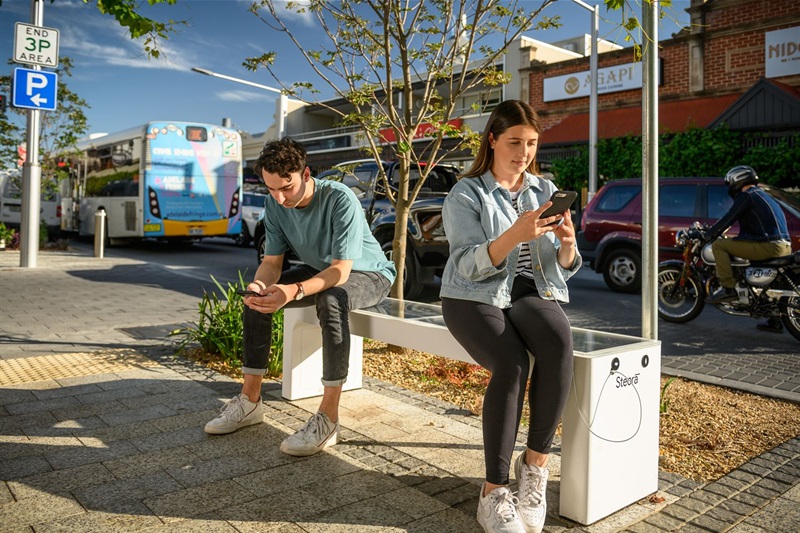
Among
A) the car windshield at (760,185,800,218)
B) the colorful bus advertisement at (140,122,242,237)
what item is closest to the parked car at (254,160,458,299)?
the car windshield at (760,185,800,218)

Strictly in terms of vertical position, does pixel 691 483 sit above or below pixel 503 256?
below

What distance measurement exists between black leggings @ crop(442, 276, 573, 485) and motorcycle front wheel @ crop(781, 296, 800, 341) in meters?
5.09

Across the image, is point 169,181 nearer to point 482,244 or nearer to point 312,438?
point 312,438

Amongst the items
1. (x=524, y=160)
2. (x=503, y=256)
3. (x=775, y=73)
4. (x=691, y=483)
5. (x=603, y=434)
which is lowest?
(x=691, y=483)

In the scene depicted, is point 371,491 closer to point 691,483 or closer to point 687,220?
point 691,483

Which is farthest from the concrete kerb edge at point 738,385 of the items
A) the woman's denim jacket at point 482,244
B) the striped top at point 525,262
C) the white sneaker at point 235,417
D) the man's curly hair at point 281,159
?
the man's curly hair at point 281,159

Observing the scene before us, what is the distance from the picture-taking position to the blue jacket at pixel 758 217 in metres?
6.84

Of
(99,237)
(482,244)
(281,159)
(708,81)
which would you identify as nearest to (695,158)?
(708,81)

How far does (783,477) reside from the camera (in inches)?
122

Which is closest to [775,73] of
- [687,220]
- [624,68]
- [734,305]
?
[624,68]

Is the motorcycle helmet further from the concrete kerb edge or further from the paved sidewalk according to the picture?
the paved sidewalk

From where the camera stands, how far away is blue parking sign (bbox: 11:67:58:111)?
37.6 feet

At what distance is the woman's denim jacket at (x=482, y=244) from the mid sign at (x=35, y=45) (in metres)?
11.0

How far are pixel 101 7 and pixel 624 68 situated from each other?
20046mm
